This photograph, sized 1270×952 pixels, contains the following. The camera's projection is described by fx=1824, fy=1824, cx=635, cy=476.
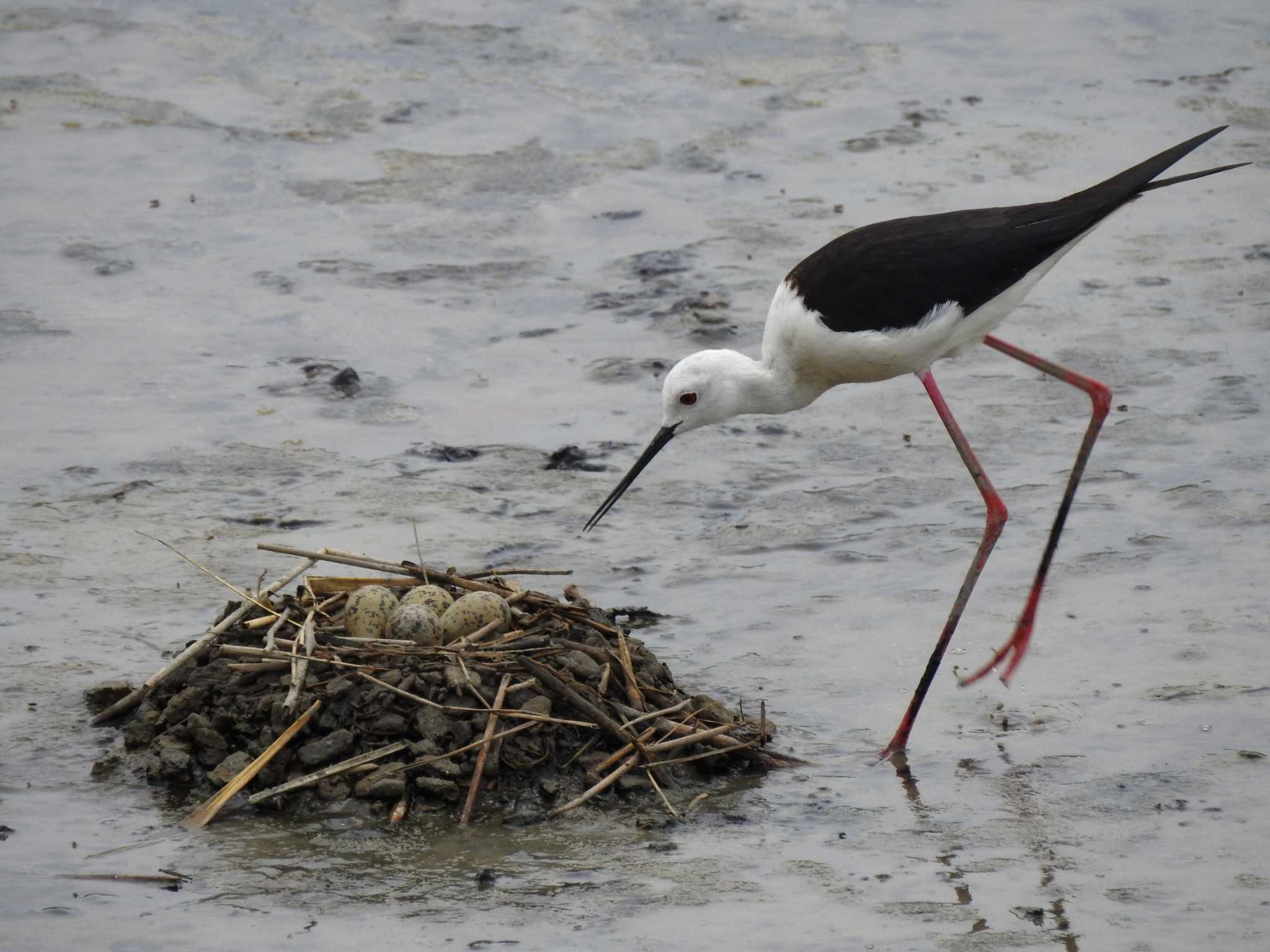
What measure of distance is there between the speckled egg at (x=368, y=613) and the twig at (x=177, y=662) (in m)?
0.26

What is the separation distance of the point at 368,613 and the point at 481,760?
0.69 metres

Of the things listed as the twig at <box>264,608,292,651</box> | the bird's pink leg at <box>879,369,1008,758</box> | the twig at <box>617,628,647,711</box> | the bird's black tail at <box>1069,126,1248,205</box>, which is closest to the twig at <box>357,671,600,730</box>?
the twig at <box>617,628,647,711</box>

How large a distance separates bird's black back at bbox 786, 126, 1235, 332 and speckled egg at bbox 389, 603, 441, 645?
5.57ft

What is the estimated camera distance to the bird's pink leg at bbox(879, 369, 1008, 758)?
590 cm

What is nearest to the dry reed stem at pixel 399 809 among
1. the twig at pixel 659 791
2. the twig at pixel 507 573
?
the twig at pixel 659 791

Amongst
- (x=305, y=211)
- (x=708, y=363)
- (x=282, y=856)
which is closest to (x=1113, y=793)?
(x=708, y=363)

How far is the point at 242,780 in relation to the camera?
5316 millimetres

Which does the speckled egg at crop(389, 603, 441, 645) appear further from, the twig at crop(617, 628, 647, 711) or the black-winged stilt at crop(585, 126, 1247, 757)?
the black-winged stilt at crop(585, 126, 1247, 757)

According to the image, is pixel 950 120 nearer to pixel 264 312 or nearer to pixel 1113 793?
pixel 264 312

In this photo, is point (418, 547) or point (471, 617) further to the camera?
point (418, 547)

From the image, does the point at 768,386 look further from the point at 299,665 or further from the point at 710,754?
the point at 299,665

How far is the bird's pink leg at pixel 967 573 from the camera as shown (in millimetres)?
5902

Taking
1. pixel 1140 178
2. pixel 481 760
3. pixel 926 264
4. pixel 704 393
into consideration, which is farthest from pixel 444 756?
pixel 1140 178

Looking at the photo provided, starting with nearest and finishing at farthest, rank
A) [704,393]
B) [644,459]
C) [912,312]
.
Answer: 1. [912,312]
2. [704,393]
3. [644,459]
